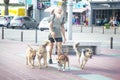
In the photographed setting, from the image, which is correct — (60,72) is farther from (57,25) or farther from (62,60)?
(57,25)

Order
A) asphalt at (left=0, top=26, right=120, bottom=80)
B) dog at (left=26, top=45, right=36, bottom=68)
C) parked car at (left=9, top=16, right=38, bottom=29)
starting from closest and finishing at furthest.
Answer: asphalt at (left=0, top=26, right=120, bottom=80) < dog at (left=26, top=45, right=36, bottom=68) < parked car at (left=9, top=16, right=38, bottom=29)

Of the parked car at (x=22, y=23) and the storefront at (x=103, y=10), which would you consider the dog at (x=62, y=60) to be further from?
the storefront at (x=103, y=10)

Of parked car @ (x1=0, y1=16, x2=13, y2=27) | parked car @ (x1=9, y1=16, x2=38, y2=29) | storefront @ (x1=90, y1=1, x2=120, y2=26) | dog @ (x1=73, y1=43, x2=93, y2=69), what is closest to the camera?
dog @ (x1=73, y1=43, x2=93, y2=69)

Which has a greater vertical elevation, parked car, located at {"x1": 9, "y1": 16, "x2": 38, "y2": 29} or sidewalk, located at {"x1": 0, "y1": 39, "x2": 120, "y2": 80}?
parked car, located at {"x1": 9, "y1": 16, "x2": 38, "y2": 29}

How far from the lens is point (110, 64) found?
49.1ft

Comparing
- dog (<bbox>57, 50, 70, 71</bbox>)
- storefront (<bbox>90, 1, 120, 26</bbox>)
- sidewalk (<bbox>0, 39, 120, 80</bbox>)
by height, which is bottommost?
sidewalk (<bbox>0, 39, 120, 80</bbox>)

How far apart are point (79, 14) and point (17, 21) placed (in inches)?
871

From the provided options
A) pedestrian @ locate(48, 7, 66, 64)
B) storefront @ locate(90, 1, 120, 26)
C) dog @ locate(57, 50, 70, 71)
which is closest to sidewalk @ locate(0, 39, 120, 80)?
dog @ locate(57, 50, 70, 71)

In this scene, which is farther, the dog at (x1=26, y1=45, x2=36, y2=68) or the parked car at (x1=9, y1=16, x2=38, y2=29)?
the parked car at (x1=9, y1=16, x2=38, y2=29)

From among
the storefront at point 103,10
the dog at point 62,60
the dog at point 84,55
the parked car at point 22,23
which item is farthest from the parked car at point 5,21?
the dog at point 62,60

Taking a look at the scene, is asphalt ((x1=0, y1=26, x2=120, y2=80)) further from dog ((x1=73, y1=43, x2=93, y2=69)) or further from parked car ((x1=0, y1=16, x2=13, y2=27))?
parked car ((x1=0, y1=16, x2=13, y2=27))

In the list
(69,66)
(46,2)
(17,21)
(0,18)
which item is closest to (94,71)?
(69,66)

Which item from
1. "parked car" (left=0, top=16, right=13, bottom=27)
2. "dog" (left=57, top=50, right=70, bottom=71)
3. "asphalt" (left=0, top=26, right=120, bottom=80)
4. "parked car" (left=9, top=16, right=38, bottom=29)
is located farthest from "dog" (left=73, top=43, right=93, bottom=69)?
"parked car" (left=0, top=16, right=13, bottom=27)

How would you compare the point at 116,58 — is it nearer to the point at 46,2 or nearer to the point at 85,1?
the point at 85,1
